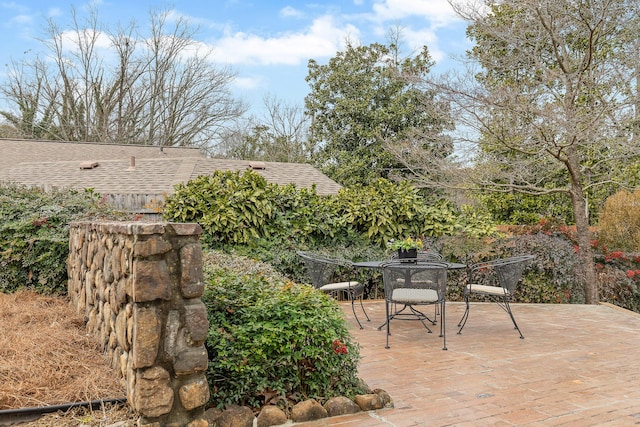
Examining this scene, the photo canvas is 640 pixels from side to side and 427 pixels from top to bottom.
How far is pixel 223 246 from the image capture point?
Result: 7051mm

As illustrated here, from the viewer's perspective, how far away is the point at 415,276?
5395 millimetres

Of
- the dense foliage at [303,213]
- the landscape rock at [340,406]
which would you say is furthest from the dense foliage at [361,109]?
the landscape rock at [340,406]

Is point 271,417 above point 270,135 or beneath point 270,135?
beneath

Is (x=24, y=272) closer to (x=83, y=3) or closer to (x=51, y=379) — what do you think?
(x=51, y=379)

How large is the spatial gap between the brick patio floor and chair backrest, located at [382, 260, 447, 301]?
502 millimetres

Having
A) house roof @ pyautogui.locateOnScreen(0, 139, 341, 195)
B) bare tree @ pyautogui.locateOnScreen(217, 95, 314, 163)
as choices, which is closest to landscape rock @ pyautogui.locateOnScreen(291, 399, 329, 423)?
house roof @ pyautogui.locateOnScreen(0, 139, 341, 195)

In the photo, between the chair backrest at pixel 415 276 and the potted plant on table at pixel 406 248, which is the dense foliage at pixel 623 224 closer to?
the chair backrest at pixel 415 276

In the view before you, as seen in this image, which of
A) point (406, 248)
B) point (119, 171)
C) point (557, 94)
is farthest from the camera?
point (119, 171)

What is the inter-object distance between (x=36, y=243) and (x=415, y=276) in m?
4.68

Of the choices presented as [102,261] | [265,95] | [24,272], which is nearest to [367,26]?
[265,95]

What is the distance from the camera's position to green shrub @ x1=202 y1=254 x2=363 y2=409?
2855 mm

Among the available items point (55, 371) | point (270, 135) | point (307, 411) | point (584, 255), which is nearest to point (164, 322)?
point (307, 411)

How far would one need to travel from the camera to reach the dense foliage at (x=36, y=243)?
576 centimetres

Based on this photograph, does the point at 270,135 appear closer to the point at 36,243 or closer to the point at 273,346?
the point at 36,243
